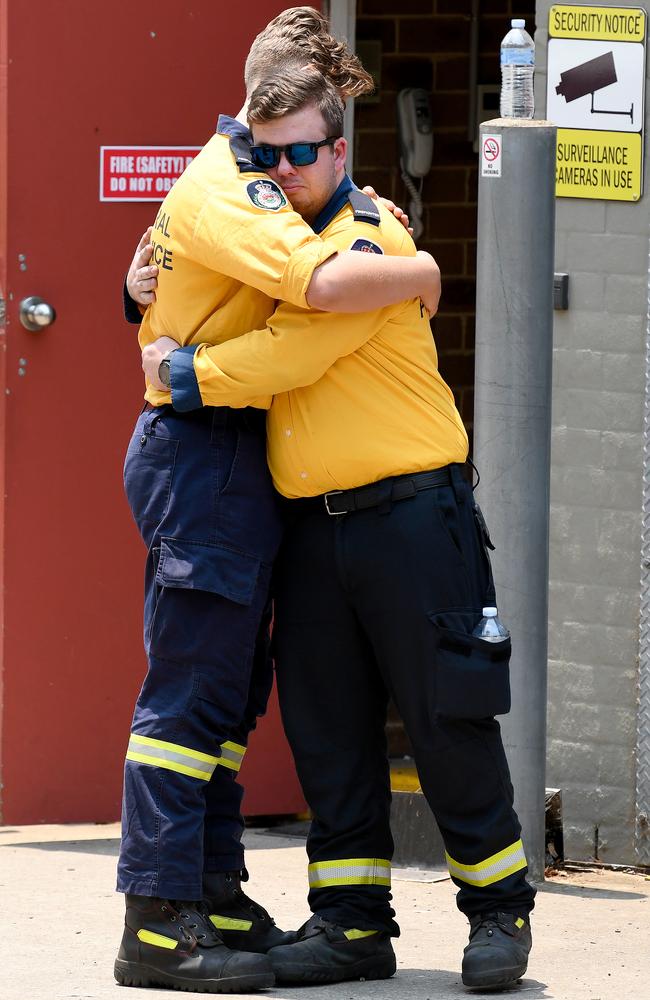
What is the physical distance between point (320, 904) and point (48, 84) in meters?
2.66

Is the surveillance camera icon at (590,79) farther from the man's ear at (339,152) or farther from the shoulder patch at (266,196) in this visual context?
the shoulder patch at (266,196)

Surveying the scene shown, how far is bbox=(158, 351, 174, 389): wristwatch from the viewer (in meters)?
3.92

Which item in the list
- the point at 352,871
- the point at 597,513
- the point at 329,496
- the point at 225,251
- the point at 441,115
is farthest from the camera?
the point at 441,115

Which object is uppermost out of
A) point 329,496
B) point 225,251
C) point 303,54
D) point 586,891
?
point 303,54

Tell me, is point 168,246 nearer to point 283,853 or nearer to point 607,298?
point 607,298

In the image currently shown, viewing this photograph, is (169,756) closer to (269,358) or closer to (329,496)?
(329,496)

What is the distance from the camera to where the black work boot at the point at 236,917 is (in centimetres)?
414

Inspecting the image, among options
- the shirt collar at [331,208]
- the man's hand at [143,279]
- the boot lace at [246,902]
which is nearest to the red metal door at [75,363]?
the man's hand at [143,279]

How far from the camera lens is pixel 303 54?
12.7ft

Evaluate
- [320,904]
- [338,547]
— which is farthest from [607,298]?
[320,904]

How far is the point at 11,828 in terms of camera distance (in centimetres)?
560

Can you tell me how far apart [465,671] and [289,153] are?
3.88 ft

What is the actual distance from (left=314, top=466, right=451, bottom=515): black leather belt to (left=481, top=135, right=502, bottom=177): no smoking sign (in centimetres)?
117

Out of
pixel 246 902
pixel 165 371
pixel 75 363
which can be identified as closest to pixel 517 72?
pixel 165 371
